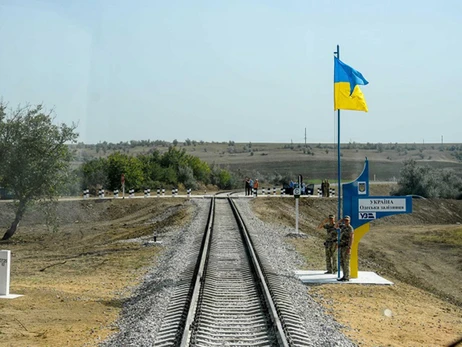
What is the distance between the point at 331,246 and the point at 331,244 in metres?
0.06

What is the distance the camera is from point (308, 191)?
5769cm

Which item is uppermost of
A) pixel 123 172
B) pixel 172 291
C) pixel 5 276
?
pixel 123 172

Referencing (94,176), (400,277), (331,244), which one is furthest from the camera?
(94,176)

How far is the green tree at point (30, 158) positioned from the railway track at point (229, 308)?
59.0ft

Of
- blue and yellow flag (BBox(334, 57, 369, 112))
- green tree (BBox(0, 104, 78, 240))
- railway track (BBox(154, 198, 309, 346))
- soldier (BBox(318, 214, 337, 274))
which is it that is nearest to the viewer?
railway track (BBox(154, 198, 309, 346))

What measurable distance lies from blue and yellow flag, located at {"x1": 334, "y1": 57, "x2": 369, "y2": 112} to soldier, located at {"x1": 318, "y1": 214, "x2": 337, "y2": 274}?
2.93 metres

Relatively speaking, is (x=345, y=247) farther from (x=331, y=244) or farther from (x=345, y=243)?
(x=331, y=244)

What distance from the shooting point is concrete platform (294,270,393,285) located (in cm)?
1705

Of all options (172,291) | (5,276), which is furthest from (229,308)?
(5,276)

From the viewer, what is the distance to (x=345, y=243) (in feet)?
55.6

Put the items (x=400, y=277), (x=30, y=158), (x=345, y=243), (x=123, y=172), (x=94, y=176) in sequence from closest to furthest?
(x=345, y=243) < (x=400, y=277) < (x=30, y=158) < (x=94, y=176) < (x=123, y=172)

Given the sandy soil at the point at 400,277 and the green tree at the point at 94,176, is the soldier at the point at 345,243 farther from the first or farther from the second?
the green tree at the point at 94,176

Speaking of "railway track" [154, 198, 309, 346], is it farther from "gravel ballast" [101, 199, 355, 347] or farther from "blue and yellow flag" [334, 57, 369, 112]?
"blue and yellow flag" [334, 57, 369, 112]

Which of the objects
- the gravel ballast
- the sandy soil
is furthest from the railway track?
the sandy soil
